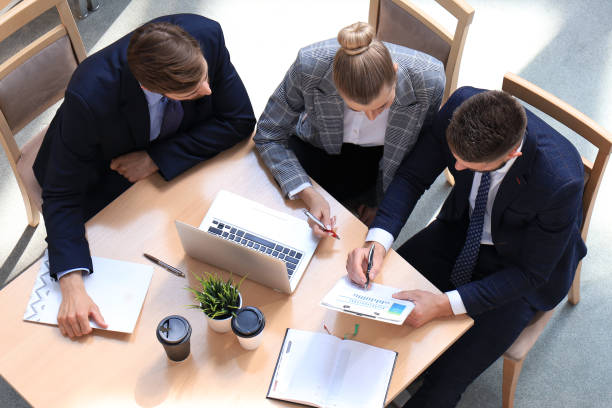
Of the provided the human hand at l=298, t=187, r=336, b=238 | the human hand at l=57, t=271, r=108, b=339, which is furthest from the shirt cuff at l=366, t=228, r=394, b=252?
the human hand at l=57, t=271, r=108, b=339

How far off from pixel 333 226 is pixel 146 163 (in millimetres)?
610

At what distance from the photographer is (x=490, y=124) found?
5.00 feet

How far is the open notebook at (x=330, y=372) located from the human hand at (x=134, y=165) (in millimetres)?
675

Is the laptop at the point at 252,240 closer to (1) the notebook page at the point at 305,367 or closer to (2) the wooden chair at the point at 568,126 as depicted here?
(1) the notebook page at the point at 305,367

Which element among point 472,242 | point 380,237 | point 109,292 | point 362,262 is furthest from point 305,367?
point 472,242

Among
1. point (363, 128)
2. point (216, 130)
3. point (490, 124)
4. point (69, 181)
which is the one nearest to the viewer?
point (490, 124)

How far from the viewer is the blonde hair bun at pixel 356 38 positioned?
5.37 feet

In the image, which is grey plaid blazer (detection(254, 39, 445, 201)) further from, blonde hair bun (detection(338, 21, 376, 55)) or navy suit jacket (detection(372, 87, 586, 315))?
blonde hair bun (detection(338, 21, 376, 55))

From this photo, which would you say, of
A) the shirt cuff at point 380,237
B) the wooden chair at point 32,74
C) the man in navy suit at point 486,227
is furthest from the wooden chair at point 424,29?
the wooden chair at point 32,74

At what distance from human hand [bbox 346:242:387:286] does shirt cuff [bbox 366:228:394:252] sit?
0.01 metres

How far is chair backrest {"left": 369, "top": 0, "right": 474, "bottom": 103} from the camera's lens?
2.07 m

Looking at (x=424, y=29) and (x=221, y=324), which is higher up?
(x=424, y=29)

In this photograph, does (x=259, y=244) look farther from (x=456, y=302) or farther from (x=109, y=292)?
(x=456, y=302)

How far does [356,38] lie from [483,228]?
0.76m
